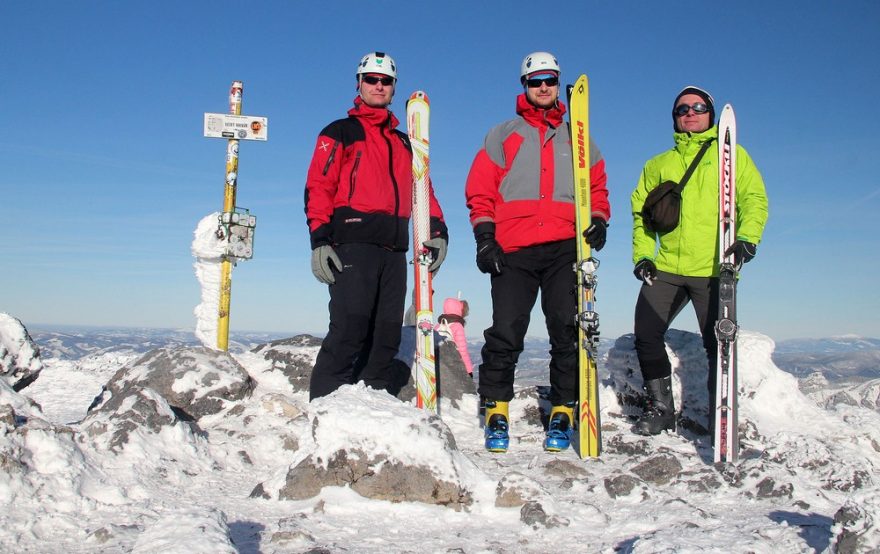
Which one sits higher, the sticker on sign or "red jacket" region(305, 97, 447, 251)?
the sticker on sign

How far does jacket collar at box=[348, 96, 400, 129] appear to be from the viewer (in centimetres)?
521

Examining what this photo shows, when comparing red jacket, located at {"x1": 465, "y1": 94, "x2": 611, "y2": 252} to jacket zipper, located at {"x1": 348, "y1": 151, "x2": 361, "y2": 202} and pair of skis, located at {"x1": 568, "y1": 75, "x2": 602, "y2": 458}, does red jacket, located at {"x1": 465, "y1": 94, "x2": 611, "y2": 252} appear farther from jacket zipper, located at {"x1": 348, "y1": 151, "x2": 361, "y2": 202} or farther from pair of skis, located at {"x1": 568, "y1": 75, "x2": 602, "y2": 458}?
jacket zipper, located at {"x1": 348, "y1": 151, "x2": 361, "y2": 202}

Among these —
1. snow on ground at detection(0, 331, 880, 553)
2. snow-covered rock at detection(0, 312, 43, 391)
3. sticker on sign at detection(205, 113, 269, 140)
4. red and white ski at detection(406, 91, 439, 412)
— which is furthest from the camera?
sticker on sign at detection(205, 113, 269, 140)

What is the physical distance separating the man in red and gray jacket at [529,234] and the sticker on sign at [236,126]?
9.92 ft

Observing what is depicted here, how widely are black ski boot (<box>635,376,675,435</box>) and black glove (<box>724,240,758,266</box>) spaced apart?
114cm

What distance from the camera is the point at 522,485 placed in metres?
3.29

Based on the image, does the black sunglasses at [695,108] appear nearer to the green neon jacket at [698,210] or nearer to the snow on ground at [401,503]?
the green neon jacket at [698,210]

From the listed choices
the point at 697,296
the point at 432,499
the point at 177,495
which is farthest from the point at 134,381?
the point at 697,296

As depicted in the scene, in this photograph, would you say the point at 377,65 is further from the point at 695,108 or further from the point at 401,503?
the point at 401,503

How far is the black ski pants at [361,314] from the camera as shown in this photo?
4.80m

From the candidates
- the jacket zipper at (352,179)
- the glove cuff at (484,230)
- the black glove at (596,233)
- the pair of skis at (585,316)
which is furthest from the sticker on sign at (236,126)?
the black glove at (596,233)

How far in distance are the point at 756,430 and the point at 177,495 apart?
4628mm

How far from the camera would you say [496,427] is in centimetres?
484

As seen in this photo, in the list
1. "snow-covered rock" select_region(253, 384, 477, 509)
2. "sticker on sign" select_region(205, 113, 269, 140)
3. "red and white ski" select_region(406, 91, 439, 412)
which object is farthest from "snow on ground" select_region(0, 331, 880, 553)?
"sticker on sign" select_region(205, 113, 269, 140)
